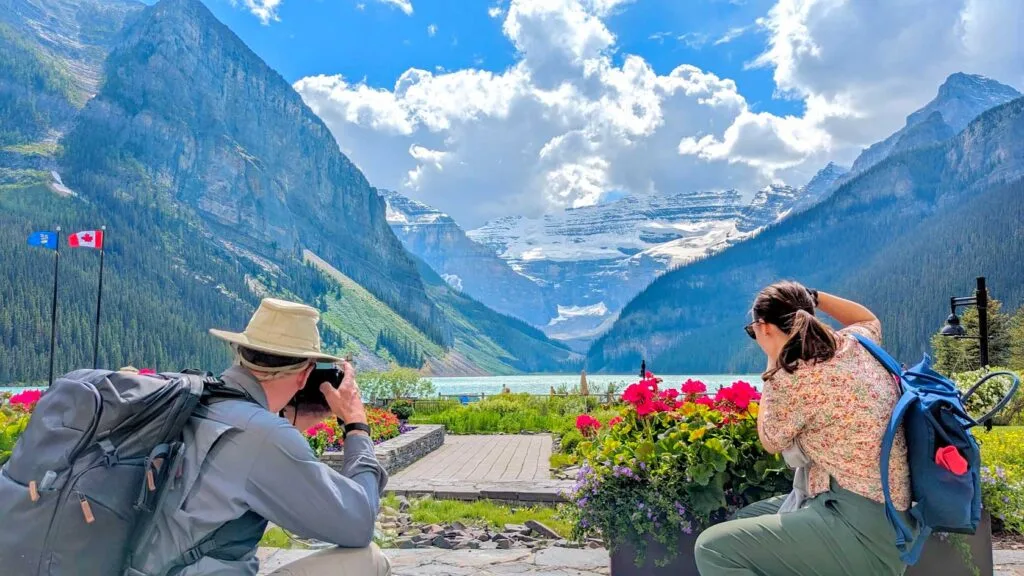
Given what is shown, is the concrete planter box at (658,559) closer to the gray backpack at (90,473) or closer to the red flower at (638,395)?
the red flower at (638,395)

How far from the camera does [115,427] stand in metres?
1.92

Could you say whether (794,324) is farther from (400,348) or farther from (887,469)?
(400,348)

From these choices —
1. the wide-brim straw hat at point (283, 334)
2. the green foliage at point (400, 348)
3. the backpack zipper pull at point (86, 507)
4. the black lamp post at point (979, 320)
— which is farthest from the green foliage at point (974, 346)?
the green foliage at point (400, 348)

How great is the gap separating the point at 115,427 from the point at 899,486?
233 cm

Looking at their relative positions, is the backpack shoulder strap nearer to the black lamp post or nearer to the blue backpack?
the blue backpack

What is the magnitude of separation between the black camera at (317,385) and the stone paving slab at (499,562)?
2051 millimetres

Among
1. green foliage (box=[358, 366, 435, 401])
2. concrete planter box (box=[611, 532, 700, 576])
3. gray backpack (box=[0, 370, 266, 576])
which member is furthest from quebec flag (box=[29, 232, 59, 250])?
gray backpack (box=[0, 370, 266, 576])

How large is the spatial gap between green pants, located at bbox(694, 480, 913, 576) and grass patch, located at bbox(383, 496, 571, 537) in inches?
160

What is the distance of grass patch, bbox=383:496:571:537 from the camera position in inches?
269

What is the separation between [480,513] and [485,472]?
3351mm

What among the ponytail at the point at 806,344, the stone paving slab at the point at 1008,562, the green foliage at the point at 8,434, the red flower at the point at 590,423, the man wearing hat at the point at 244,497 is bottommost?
the stone paving slab at the point at 1008,562

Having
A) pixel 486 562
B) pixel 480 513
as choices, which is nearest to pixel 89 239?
pixel 480 513

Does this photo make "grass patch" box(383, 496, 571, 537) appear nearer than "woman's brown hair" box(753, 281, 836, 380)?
No

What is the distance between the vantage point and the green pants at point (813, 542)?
2434 millimetres
